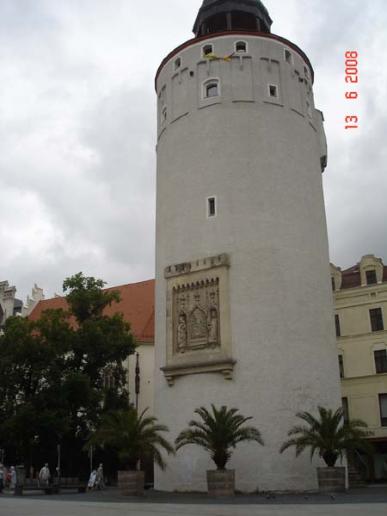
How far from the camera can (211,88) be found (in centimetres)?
2723

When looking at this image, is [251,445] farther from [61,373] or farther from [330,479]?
[61,373]

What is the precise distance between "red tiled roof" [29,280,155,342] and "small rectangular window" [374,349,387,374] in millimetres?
15832

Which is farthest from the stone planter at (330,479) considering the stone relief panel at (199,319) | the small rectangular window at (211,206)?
the small rectangular window at (211,206)

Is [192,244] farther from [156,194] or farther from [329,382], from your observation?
[329,382]

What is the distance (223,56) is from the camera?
2736cm

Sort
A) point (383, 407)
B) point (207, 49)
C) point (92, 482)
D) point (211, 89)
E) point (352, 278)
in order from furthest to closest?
point (352, 278)
point (383, 407)
point (92, 482)
point (207, 49)
point (211, 89)

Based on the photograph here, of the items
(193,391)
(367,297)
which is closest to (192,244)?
(193,391)

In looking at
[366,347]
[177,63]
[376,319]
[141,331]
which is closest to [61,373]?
[177,63]

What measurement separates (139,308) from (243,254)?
24.5 metres

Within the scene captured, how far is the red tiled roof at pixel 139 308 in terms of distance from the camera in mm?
45000

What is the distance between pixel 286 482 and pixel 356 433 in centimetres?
314

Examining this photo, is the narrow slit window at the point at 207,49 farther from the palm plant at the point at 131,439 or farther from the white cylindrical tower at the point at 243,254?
the palm plant at the point at 131,439

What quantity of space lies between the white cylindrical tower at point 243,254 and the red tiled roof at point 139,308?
19.0 metres

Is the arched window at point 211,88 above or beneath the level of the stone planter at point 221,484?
above
